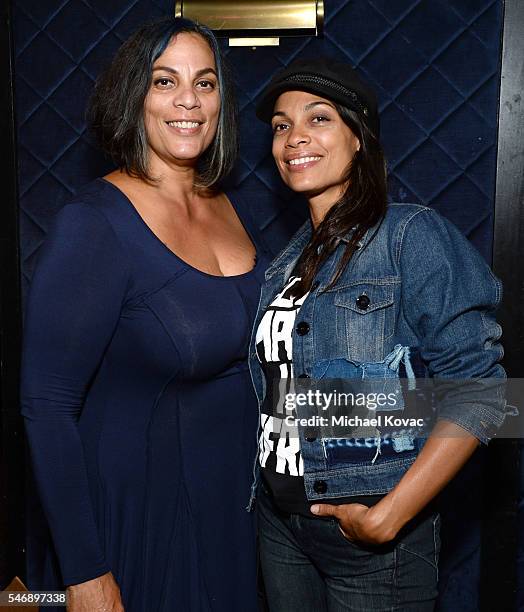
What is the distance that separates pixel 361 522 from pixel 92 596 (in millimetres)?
600

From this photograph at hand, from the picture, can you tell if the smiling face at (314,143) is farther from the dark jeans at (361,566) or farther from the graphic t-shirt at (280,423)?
the dark jeans at (361,566)

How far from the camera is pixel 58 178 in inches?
93.5

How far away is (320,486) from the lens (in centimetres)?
143

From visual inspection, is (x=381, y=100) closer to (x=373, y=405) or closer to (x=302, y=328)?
(x=302, y=328)

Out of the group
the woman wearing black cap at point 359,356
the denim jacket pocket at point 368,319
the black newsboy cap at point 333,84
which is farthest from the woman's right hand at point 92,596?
the black newsboy cap at point 333,84

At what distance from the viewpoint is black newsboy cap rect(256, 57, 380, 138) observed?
1.50m

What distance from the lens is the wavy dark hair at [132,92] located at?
1.66 metres

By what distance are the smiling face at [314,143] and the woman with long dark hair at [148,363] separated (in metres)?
0.26

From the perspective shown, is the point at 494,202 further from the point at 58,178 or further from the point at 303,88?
the point at 58,178

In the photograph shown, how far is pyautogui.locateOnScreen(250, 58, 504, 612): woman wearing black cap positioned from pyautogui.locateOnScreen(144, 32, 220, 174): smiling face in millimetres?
220

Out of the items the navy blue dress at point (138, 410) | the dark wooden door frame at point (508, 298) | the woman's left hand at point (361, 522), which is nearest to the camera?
the woman's left hand at point (361, 522)

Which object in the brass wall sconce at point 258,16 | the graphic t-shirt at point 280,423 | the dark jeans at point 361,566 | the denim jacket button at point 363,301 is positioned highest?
the brass wall sconce at point 258,16

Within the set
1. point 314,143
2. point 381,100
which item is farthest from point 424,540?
point 381,100

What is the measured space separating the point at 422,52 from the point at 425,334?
1234mm
